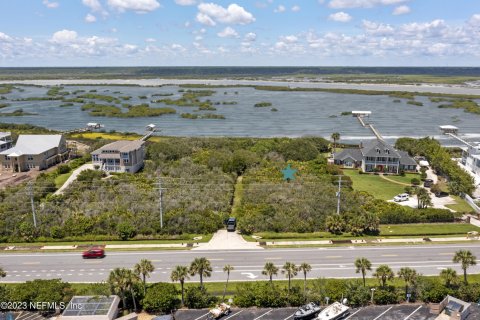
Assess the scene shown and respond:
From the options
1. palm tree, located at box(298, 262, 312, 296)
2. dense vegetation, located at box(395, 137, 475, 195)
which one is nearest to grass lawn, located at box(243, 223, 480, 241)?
palm tree, located at box(298, 262, 312, 296)

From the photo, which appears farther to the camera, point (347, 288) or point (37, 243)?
point (37, 243)

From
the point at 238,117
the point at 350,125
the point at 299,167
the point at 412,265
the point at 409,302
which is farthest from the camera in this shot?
the point at 238,117

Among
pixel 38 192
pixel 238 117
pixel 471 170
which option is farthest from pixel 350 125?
pixel 38 192

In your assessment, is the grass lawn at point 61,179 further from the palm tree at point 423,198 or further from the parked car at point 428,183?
the parked car at point 428,183

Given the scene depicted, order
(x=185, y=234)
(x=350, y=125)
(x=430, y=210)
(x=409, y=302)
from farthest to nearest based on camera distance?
(x=350, y=125)
(x=430, y=210)
(x=185, y=234)
(x=409, y=302)

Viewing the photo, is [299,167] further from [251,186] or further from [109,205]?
[109,205]

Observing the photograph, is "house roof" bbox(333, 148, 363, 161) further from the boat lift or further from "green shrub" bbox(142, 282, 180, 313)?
"green shrub" bbox(142, 282, 180, 313)
